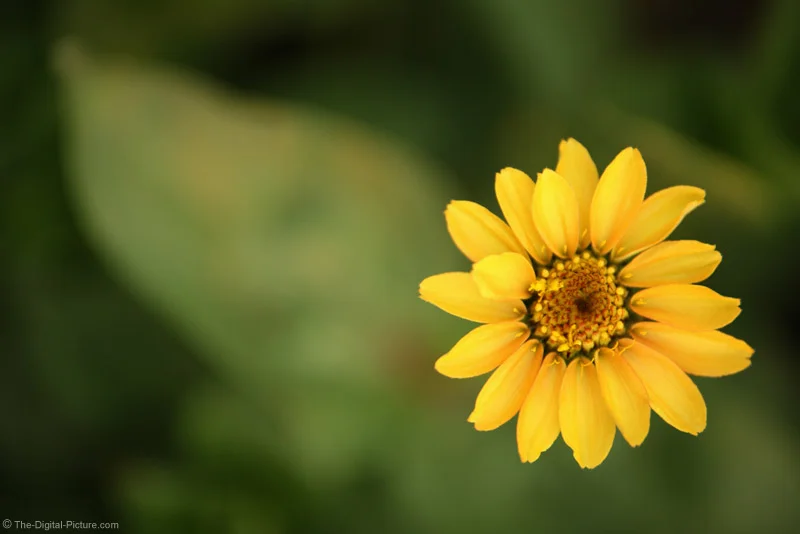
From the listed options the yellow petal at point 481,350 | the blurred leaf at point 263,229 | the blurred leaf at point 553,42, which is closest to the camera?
the yellow petal at point 481,350

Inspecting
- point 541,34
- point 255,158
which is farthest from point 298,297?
point 541,34

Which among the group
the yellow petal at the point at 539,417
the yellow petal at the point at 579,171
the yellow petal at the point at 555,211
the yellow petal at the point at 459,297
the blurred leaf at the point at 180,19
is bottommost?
the yellow petal at the point at 539,417

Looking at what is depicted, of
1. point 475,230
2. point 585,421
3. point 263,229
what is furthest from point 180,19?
point 585,421

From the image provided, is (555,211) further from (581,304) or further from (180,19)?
(180,19)

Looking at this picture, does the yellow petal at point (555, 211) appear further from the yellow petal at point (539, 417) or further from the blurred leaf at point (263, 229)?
the blurred leaf at point (263, 229)

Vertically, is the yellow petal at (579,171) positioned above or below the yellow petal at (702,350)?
above

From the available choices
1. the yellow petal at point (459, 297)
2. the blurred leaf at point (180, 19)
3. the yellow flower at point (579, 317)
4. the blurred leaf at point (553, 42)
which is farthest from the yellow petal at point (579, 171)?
the blurred leaf at point (180, 19)
